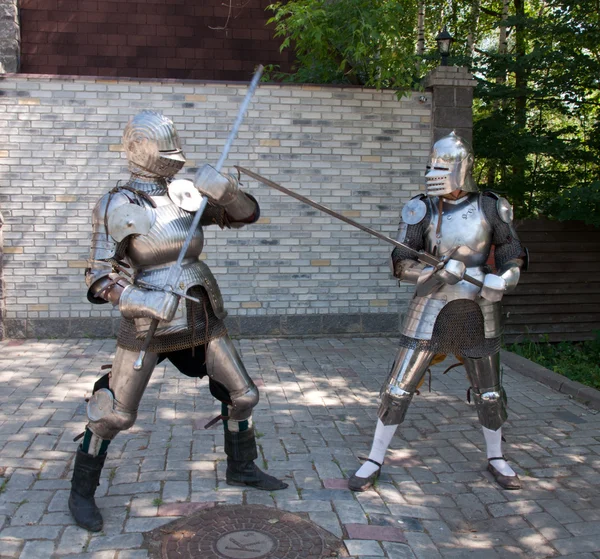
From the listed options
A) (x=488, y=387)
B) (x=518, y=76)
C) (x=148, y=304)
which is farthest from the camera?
(x=518, y=76)

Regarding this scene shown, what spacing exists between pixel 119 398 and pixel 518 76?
6951mm

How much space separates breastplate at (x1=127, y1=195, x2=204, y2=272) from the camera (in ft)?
10.0

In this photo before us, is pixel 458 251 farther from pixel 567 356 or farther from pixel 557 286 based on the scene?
pixel 557 286

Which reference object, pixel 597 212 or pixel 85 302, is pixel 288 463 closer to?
pixel 85 302

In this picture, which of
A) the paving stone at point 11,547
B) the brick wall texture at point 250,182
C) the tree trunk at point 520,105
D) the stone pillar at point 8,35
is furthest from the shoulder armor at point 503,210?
the stone pillar at point 8,35

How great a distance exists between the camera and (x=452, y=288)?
3523mm

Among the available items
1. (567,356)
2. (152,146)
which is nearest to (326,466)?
(152,146)

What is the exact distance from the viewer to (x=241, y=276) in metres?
7.20

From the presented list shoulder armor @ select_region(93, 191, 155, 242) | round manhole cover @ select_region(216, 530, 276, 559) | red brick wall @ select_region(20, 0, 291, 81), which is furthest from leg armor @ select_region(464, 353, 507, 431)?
red brick wall @ select_region(20, 0, 291, 81)

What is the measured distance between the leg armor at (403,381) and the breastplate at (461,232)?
1.87ft

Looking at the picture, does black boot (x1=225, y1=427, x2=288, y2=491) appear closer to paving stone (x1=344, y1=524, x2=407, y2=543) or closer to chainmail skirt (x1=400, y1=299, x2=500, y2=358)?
paving stone (x1=344, y1=524, x2=407, y2=543)

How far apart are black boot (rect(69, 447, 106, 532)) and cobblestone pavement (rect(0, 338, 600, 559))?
9 cm

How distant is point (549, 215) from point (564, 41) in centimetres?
206

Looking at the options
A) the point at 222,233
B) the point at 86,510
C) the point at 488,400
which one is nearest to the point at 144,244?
the point at 86,510
